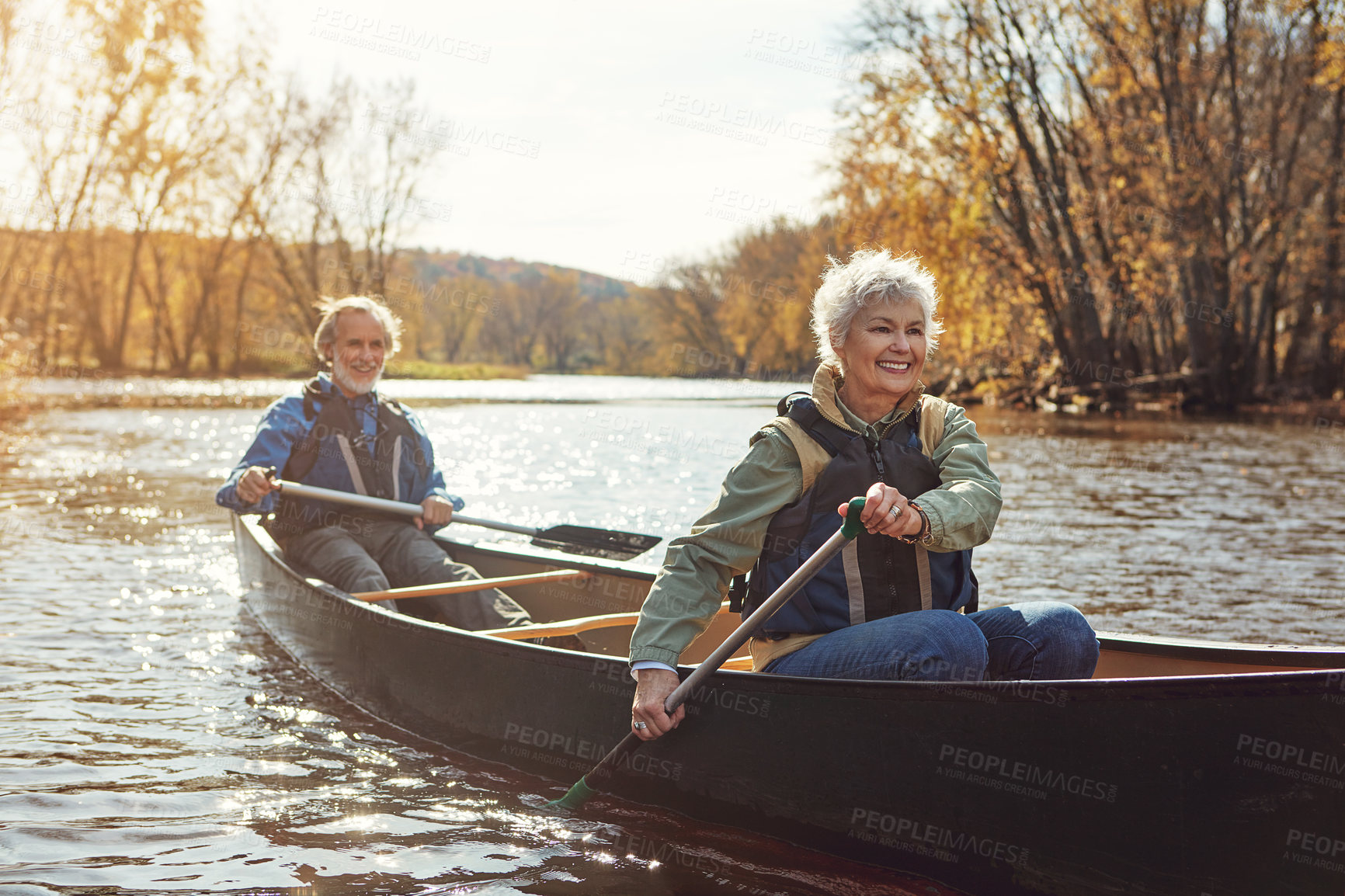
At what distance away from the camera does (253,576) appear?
5.69 metres

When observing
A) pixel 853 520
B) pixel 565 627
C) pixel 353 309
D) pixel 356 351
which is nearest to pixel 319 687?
pixel 565 627

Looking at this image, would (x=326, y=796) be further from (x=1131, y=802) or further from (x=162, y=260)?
(x=162, y=260)

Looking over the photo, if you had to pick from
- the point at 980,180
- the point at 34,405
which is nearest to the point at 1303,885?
the point at 980,180

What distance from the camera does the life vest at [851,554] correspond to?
269 cm

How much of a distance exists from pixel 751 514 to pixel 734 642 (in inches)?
12.6

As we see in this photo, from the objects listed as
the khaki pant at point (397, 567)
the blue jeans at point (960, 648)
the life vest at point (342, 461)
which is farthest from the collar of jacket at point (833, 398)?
the life vest at point (342, 461)

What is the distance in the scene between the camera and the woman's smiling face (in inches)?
105

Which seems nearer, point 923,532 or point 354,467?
point 923,532

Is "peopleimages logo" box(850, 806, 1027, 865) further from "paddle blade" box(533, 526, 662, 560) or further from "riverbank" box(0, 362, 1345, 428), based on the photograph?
"riverbank" box(0, 362, 1345, 428)

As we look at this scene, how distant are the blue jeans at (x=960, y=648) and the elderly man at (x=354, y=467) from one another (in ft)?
8.08

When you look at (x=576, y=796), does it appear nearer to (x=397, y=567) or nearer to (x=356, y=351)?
(x=397, y=567)

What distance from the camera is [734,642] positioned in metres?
2.73

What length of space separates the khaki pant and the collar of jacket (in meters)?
2.37

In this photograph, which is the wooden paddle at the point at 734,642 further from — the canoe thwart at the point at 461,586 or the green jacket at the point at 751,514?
the canoe thwart at the point at 461,586
